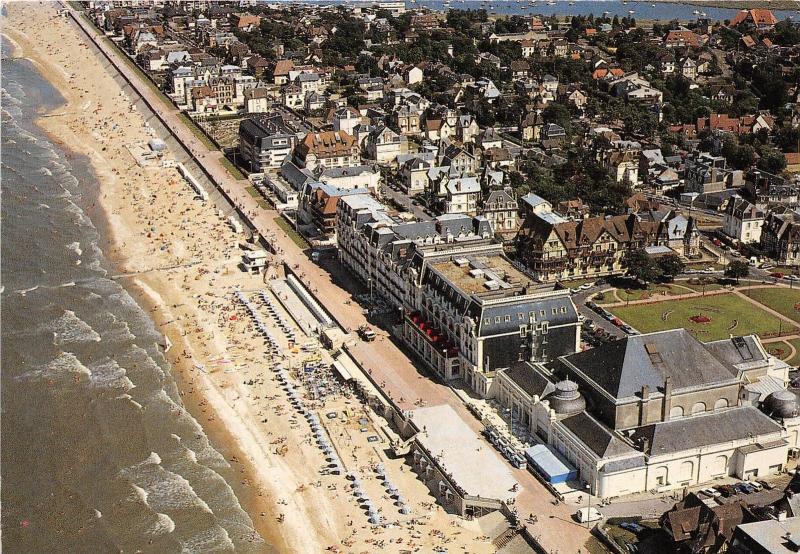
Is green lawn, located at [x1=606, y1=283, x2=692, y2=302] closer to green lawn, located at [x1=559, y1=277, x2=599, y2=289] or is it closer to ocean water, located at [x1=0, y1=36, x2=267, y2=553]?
green lawn, located at [x1=559, y1=277, x2=599, y2=289]

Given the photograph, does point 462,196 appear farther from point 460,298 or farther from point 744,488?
point 744,488

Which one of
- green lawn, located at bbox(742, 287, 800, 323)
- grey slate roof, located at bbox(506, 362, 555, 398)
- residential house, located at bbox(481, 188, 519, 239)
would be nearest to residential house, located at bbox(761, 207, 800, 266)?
green lawn, located at bbox(742, 287, 800, 323)

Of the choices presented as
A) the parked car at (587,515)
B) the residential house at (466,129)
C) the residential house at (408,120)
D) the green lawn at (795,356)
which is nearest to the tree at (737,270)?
the green lawn at (795,356)

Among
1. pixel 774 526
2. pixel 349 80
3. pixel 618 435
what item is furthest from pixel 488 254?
pixel 349 80

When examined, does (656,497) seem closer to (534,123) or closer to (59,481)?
(59,481)

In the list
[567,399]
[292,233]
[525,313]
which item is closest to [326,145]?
[292,233]

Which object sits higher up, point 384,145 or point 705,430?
point 705,430
